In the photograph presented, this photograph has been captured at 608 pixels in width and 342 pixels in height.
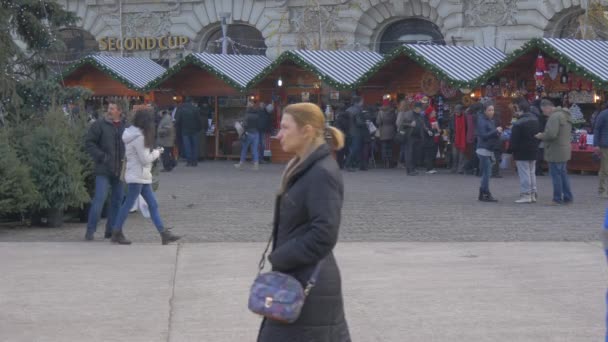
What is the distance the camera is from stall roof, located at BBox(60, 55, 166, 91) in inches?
1213

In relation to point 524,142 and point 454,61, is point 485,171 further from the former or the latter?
point 454,61

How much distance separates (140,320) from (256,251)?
11.4 feet

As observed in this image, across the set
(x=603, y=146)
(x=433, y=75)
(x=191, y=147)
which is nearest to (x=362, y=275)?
A: (x=603, y=146)

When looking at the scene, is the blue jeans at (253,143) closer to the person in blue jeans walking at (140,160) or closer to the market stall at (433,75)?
the market stall at (433,75)

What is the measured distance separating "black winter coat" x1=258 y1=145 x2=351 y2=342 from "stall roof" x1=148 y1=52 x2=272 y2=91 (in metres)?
23.1

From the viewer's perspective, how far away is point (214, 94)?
30562 mm

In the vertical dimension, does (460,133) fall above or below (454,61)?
below

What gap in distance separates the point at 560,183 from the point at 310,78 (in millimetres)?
12839

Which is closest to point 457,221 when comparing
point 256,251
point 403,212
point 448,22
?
point 403,212

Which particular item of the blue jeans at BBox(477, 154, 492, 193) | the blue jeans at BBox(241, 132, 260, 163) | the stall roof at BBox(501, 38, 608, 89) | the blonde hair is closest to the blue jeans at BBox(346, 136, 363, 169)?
the blue jeans at BBox(241, 132, 260, 163)

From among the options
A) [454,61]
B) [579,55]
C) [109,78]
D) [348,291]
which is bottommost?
[348,291]

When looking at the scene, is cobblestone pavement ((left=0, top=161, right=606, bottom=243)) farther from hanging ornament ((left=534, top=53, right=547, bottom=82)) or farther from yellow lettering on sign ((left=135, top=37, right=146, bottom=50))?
yellow lettering on sign ((left=135, top=37, right=146, bottom=50))

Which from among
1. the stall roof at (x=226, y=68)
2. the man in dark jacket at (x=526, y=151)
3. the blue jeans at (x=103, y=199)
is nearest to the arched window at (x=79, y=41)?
the stall roof at (x=226, y=68)

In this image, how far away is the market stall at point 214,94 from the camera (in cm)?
2998
